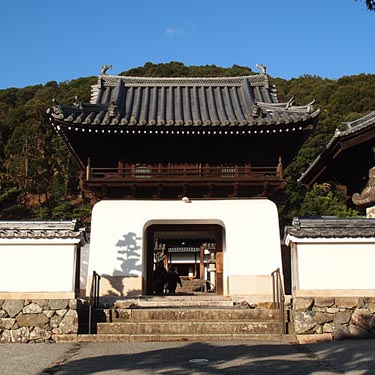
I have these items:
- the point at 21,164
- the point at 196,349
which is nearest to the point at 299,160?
the point at 21,164

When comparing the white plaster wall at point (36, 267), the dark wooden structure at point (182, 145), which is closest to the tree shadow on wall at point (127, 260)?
the dark wooden structure at point (182, 145)

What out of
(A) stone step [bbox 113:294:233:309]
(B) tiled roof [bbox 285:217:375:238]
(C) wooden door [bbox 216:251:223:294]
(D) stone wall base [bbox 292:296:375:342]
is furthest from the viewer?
(C) wooden door [bbox 216:251:223:294]

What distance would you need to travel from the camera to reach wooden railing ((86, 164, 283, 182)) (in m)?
13.4

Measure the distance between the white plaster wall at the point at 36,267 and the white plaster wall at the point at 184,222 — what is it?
353cm

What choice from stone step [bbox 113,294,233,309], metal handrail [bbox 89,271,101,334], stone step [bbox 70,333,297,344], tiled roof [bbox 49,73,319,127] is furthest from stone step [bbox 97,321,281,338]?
tiled roof [bbox 49,73,319,127]

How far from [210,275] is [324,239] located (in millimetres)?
22762

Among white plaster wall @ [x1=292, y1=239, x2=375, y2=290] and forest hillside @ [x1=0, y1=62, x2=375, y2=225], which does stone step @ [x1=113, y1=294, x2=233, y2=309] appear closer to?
white plaster wall @ [x1=292, y1=239, x2=375, y2=290]

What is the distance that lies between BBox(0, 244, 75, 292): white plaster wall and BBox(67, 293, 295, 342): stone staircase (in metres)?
1.17

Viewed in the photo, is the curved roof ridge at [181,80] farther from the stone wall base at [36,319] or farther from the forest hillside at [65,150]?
the forest hillside at [65,150]

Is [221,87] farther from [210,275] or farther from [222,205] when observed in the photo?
[210,275]

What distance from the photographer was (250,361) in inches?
256

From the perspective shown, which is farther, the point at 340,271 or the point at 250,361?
the point at 340,271

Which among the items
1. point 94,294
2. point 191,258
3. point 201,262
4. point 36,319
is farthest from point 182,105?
point 191,258

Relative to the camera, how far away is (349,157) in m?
11.7
